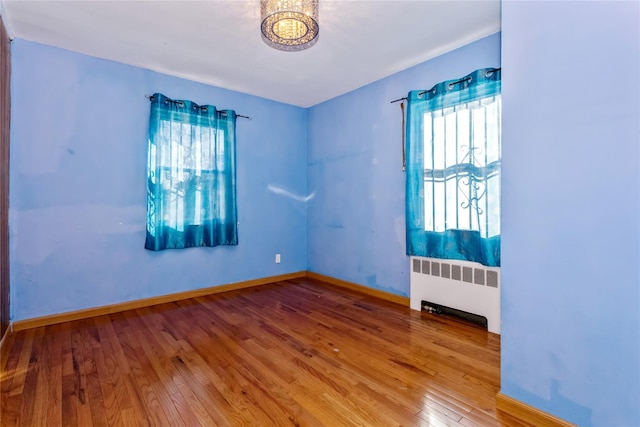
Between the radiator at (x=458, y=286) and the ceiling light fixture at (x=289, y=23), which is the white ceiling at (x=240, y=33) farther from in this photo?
the radiator at (x=458, y=286)

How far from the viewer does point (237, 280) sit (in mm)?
3742

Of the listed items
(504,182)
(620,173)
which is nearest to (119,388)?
(504,182)

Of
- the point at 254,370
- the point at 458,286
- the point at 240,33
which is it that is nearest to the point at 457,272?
the point at 458,286

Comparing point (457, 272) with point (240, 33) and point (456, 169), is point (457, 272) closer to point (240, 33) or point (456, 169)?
point (456, 169)

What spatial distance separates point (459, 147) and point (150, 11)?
2.57 m

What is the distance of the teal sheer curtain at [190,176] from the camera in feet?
10.1

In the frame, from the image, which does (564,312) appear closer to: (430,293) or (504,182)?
(504,182)

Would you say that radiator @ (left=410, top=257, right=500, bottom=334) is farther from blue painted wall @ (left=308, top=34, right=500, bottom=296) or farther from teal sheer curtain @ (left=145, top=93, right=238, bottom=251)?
teal sheer curtain @ (left=145, top=93, right=238, bottom=251)

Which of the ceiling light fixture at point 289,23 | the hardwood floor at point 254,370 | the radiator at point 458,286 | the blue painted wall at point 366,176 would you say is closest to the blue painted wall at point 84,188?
the hardwood floor at point 254,370

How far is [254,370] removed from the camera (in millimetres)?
1877

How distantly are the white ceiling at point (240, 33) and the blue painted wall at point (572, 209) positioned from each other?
100 centimetres

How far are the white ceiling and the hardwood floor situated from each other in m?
2.39

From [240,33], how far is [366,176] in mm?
1896

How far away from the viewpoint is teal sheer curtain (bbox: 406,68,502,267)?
7.81 ft
